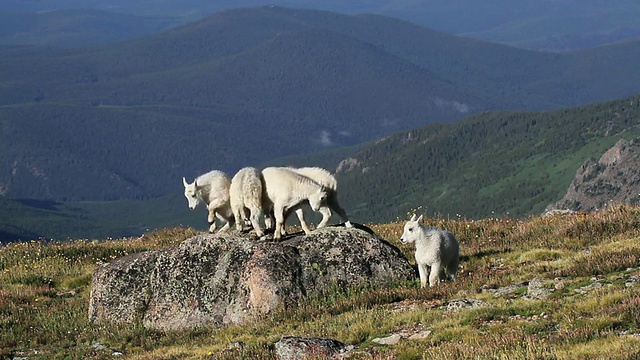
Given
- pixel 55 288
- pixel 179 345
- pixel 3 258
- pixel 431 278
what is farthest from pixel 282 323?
pixel 3 258

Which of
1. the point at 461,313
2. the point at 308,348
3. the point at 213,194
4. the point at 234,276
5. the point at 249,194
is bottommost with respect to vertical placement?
the point at 234,276

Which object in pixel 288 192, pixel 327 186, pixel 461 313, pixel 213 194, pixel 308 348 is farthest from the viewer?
pixel 213 194

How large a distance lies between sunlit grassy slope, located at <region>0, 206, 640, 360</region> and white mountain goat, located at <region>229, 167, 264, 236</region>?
2918mm

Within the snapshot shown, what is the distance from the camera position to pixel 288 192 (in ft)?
75.9

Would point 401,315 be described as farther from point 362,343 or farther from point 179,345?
point 179,345

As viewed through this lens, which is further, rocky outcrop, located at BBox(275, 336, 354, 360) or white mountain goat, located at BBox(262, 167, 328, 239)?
white mountain goat, located at BBox(262, 167, 328, 239)

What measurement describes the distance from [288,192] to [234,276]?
2303 millimetres

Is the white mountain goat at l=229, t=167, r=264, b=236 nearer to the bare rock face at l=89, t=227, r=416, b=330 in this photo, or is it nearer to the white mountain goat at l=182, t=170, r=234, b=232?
the bare rock face at l=89, t=227, r=416, b=330

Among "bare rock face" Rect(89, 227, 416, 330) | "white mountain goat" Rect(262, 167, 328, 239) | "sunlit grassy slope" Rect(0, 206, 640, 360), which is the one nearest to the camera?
"sunlit grassy slope" Rect(0, 206, 640, 360)

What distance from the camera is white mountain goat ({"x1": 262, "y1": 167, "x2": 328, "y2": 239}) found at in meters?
22.9

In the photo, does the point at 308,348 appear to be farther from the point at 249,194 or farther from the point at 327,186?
the point at 249,194

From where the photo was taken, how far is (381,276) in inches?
885

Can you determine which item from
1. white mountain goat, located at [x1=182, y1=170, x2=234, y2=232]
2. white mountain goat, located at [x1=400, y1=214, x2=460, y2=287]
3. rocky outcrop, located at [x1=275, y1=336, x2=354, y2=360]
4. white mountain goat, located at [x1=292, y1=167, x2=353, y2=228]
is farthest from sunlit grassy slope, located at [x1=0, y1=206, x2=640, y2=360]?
white mountain goat, located at [x1=182, y1=170, x2=234, y2=232]

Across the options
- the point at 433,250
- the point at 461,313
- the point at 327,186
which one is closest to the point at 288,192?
the point at 327,186
